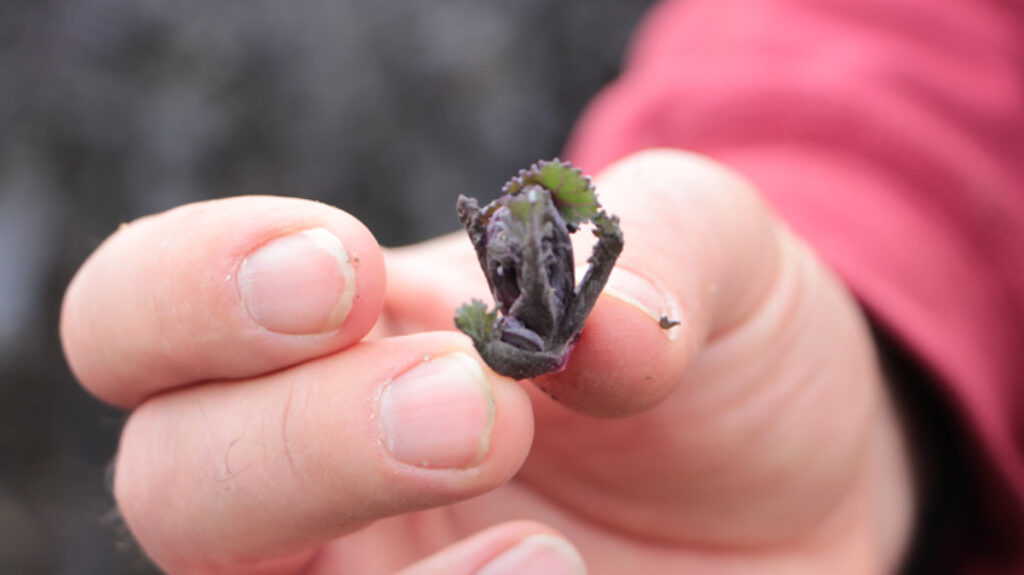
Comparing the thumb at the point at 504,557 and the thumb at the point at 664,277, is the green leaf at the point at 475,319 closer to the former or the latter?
the thumb at the point at 664,277

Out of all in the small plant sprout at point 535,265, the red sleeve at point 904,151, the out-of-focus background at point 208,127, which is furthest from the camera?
the out-of-focus background at point 208,127

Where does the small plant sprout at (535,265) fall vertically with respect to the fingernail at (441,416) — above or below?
above

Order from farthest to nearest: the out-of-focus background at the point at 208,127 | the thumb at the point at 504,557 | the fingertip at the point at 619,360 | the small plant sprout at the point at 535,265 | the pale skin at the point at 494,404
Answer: the out-of-focus background at the point at 208,127 < the thumb at the point at 504,557 < the pale skin at the point at 494,404 < the fingertip at the point at 619,360 < the small plant sprout at the point at 535,265

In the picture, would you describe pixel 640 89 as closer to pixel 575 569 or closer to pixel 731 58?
pixel 731 58

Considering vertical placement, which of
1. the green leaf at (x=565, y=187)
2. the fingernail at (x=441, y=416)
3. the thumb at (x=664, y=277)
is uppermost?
the green leaf at (x=565, y=187)

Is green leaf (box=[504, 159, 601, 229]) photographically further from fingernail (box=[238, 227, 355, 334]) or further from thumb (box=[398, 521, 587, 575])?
thumb (box=[398, 521, 587, 575])

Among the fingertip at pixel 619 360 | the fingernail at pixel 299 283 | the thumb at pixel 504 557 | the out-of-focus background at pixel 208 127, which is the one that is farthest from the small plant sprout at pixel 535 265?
the out-of-focus background at pixel 208 127

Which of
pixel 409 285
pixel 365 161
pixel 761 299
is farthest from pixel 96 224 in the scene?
pixel 761 299
